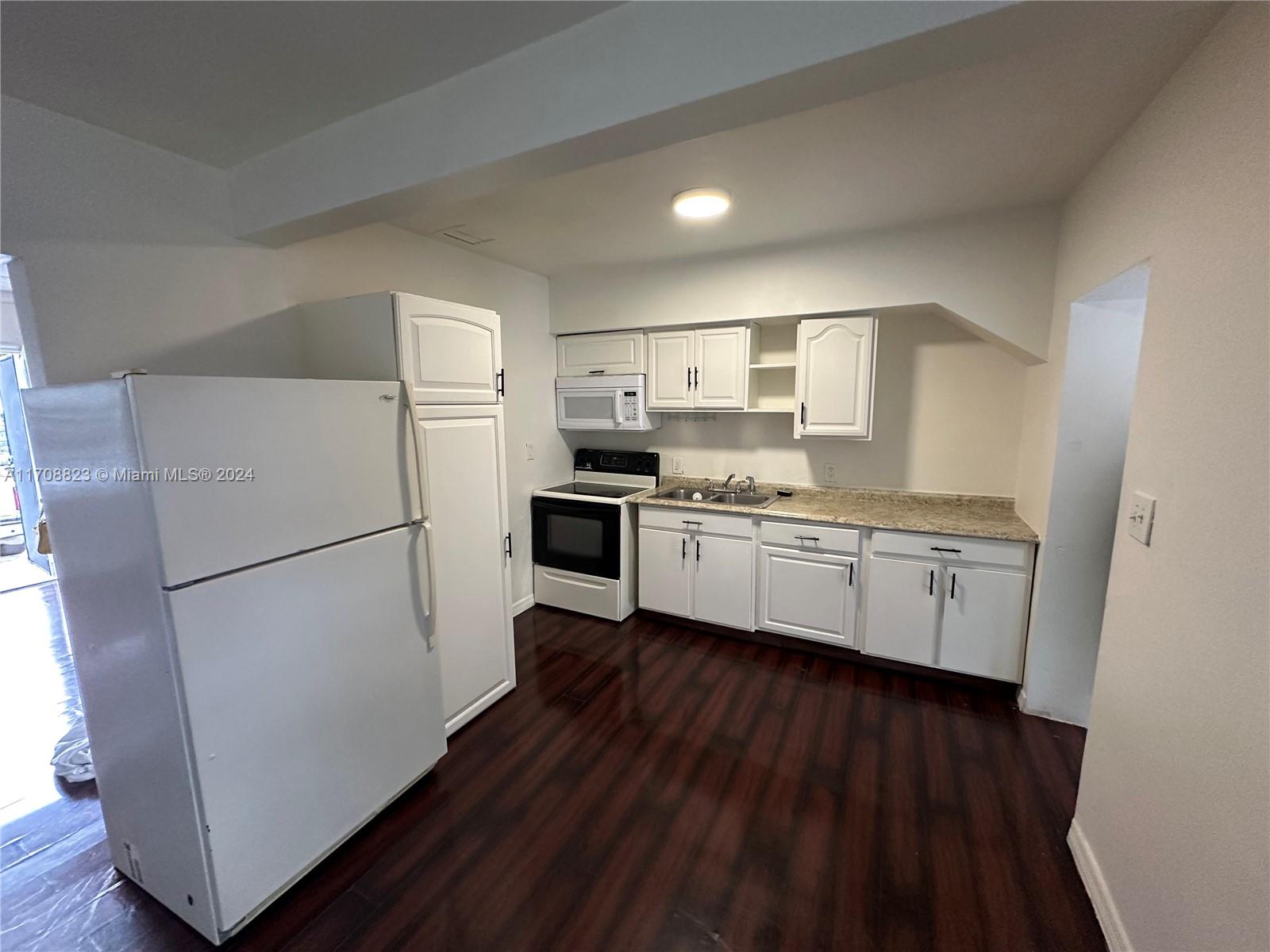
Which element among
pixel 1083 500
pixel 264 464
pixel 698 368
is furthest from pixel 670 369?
pixel 264 464

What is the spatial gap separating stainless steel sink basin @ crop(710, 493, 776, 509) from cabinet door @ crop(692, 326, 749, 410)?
632 mm

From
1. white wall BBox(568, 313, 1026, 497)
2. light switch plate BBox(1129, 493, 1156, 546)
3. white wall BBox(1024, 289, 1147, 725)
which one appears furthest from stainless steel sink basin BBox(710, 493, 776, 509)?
light switch plate BBox(1129, 493, 1156, 546)

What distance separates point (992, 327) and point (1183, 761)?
201cm

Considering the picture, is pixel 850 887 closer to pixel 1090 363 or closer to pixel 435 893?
pixel 435 893

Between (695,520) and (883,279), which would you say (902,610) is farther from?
(883,279)

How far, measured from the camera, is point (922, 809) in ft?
A: 6.07

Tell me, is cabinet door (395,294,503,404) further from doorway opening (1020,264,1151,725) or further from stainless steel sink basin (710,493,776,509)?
doorway opening (1020,264,1151,725)

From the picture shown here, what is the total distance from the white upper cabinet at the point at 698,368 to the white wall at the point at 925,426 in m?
0.41

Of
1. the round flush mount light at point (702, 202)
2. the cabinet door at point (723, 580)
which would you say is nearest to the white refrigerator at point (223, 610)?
the round flush mount light at point (702, 202)

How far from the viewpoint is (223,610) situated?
1.34 m

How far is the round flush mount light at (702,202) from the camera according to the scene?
208cm

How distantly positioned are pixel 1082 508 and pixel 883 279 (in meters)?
1.43

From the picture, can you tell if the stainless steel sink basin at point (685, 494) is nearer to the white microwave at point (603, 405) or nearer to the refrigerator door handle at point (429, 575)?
the white microwave at point (603, 405)

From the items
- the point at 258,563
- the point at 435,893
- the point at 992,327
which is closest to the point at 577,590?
the point at 435,893
